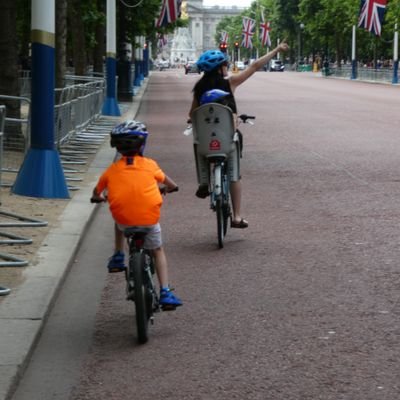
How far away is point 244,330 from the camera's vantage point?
663 cm

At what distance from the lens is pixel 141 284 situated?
20.3 ft

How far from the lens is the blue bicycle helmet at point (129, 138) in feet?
21.7

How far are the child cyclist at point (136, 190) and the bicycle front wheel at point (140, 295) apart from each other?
268 millimetres

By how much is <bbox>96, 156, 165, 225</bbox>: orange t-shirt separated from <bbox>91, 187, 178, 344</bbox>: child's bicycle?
73 millimetres

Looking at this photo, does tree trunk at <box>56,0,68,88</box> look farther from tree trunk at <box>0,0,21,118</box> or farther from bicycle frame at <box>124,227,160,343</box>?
bicycle frame at <box>124,227,160,343</box>

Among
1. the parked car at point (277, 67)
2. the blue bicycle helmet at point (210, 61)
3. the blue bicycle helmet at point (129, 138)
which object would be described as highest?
Result: the blue bicycle helmet at point (210, 61)

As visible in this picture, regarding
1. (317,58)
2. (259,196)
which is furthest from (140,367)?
(317,58)

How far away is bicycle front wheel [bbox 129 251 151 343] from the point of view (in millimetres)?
6180

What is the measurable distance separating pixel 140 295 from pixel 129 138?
95 cm

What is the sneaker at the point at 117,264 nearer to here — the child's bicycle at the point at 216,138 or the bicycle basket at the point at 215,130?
the child's bicycle at the point at 216,138

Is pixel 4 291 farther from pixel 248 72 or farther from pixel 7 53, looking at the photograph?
pixel 7 53

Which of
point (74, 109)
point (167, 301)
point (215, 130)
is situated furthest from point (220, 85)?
point (74, 109)

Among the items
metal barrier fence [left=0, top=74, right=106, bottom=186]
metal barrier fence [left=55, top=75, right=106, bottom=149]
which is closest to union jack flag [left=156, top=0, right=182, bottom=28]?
metal barrier fence [left=0, top=74, right=106, bottom=186]

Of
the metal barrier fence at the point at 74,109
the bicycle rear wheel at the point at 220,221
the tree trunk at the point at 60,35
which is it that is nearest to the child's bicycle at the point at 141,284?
the bicycle rear wheel at the point at 220,221
